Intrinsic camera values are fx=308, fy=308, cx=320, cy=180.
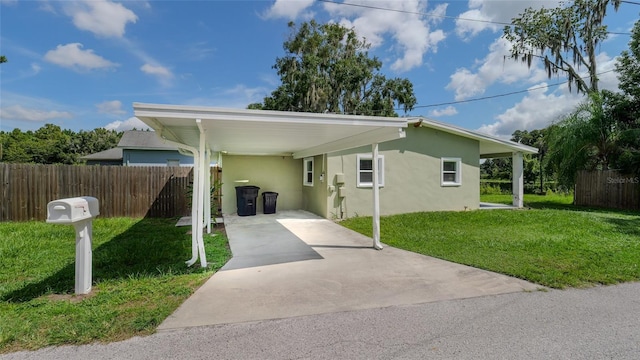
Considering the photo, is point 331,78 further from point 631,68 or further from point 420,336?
point 420,336

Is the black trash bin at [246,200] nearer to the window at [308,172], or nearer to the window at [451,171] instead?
the window at [308,172]

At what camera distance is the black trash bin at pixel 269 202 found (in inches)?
434

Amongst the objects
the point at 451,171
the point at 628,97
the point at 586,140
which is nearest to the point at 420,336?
the point at 451,171

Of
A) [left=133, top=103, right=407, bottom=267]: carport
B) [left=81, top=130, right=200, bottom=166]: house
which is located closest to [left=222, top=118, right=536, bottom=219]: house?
[left=133, top=103, right=407, bottom=267]: carport

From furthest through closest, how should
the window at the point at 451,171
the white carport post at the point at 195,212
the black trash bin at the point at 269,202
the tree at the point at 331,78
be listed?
the tree at the point at 331,78, the window at the point at 451,171, the black trash bin at the point at 269,202, the white carport post at the point at 195,212

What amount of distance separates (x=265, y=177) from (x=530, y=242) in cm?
846

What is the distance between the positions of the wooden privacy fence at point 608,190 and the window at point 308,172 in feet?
42.9

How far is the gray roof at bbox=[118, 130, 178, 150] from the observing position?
59.9 ft

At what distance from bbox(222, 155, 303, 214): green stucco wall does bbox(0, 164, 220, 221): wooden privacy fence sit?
753mm

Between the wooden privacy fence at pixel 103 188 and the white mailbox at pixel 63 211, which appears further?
the wooden privacy fence at pixel 103 188

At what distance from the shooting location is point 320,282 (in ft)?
14.0

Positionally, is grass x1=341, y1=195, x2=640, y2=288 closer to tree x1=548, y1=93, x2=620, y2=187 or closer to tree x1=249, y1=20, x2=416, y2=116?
tree x1=548, y1=93, x2=620, y2=187

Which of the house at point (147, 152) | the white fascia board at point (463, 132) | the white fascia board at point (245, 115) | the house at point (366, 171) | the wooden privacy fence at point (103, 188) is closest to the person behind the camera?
the white fascia board at point (245, 115)

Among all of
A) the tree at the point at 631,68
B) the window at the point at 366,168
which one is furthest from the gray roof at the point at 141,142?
the tree at the point at 631,68
